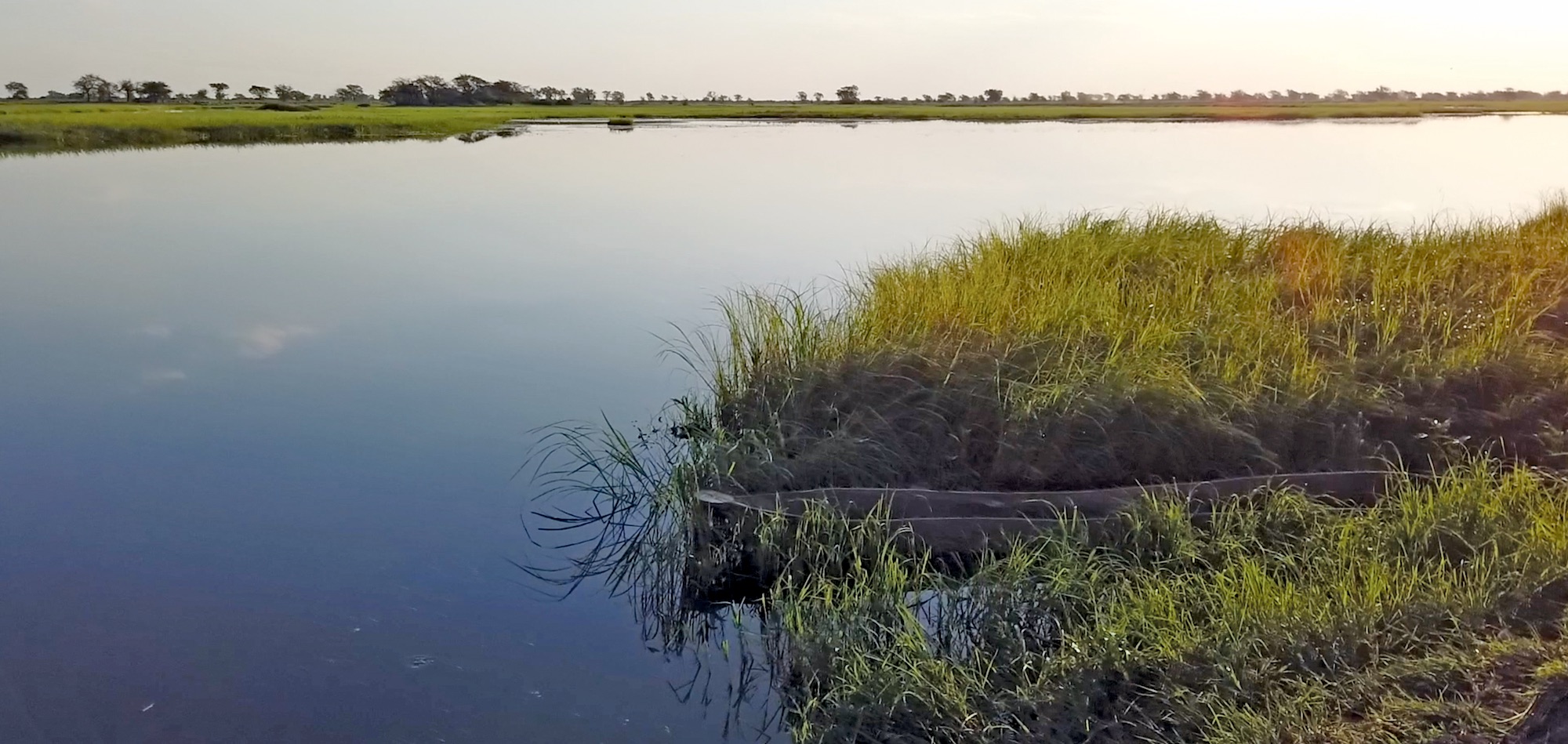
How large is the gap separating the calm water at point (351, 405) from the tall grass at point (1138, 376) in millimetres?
1391

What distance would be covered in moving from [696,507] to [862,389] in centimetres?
130

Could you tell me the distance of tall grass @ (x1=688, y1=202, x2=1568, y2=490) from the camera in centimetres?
504

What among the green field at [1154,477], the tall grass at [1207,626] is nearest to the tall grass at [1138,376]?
the green field at [1154,477]

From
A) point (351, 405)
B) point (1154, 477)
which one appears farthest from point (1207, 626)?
point (351, 405)

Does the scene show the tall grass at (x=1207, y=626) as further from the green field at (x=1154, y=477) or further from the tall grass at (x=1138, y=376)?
the tall grass at (x=1138, y=376)

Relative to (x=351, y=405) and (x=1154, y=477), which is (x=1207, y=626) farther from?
(x=351, y=405)

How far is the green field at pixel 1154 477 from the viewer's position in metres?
3.16

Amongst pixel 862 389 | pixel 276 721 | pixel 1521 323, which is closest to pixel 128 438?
pixel 276 721

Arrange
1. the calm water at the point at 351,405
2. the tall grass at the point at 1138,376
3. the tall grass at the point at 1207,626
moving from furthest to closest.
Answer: the tall grass at the point at 1138,376, the calm water at the point at 351,405, the tall grass at the point at 1207,626

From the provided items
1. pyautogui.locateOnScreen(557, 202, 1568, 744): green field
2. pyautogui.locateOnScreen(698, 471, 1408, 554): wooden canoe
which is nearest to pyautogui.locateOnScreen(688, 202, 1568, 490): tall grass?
pyautogui.locateOnScreen(557, 202, 1568, 744): green field

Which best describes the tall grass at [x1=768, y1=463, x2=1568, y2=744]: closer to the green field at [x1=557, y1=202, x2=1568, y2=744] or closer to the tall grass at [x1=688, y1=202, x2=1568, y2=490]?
the green field at [x1=557, y1=202, x2=1568, y2=744]

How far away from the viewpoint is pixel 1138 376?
5.38 m

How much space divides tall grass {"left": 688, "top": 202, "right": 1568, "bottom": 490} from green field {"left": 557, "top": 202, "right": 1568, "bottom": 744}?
0.07ft

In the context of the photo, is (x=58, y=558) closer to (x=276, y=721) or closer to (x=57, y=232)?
(x=276, y=721)
